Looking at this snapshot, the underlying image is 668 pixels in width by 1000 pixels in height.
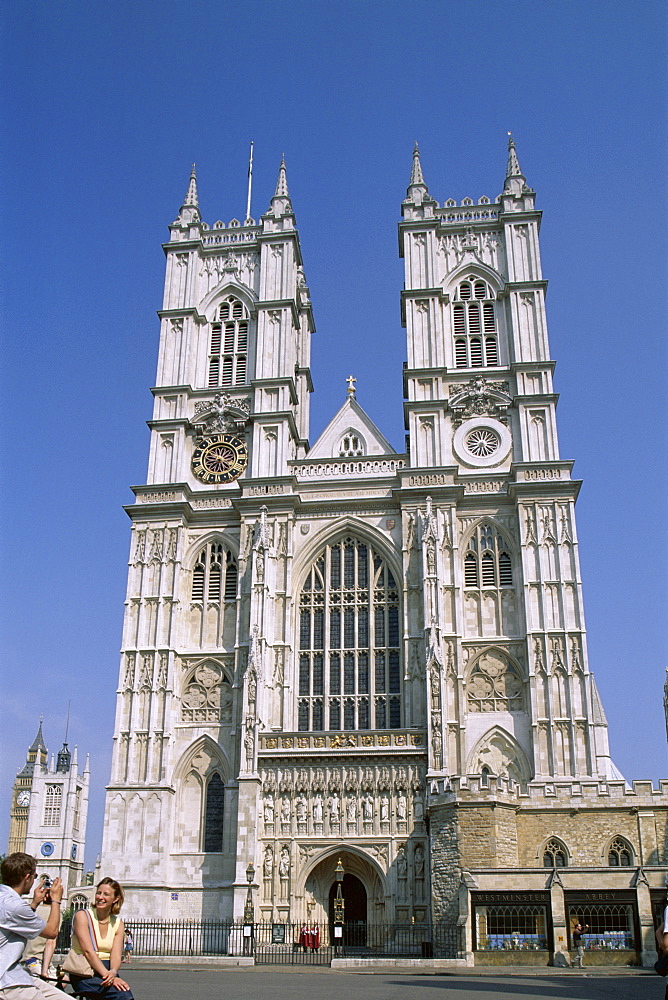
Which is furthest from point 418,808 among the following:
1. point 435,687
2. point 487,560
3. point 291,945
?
point 487,560

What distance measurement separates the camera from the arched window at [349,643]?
34188 millimetres

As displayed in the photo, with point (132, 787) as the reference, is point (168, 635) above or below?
above

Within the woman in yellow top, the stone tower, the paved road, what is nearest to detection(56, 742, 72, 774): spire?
the stone tower

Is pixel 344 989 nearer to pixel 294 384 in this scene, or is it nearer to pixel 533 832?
pixel 533 832

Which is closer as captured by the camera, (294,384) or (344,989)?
(344,989)

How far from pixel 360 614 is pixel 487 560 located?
5.02 meters

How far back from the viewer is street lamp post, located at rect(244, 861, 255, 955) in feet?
88.3

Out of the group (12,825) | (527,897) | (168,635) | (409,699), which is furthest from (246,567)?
(12,825)

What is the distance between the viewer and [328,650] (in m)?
35.1

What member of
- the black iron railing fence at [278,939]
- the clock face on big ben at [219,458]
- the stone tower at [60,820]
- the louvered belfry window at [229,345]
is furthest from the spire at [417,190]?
the stone tower at [60,820]

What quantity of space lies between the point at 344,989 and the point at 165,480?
25.3 metres

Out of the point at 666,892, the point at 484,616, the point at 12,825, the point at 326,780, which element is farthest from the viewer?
the point at 12,825

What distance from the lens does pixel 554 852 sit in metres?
27.3

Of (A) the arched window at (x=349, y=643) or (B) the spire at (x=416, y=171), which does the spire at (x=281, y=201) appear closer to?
(B) the spire at (x=416, y=171)
